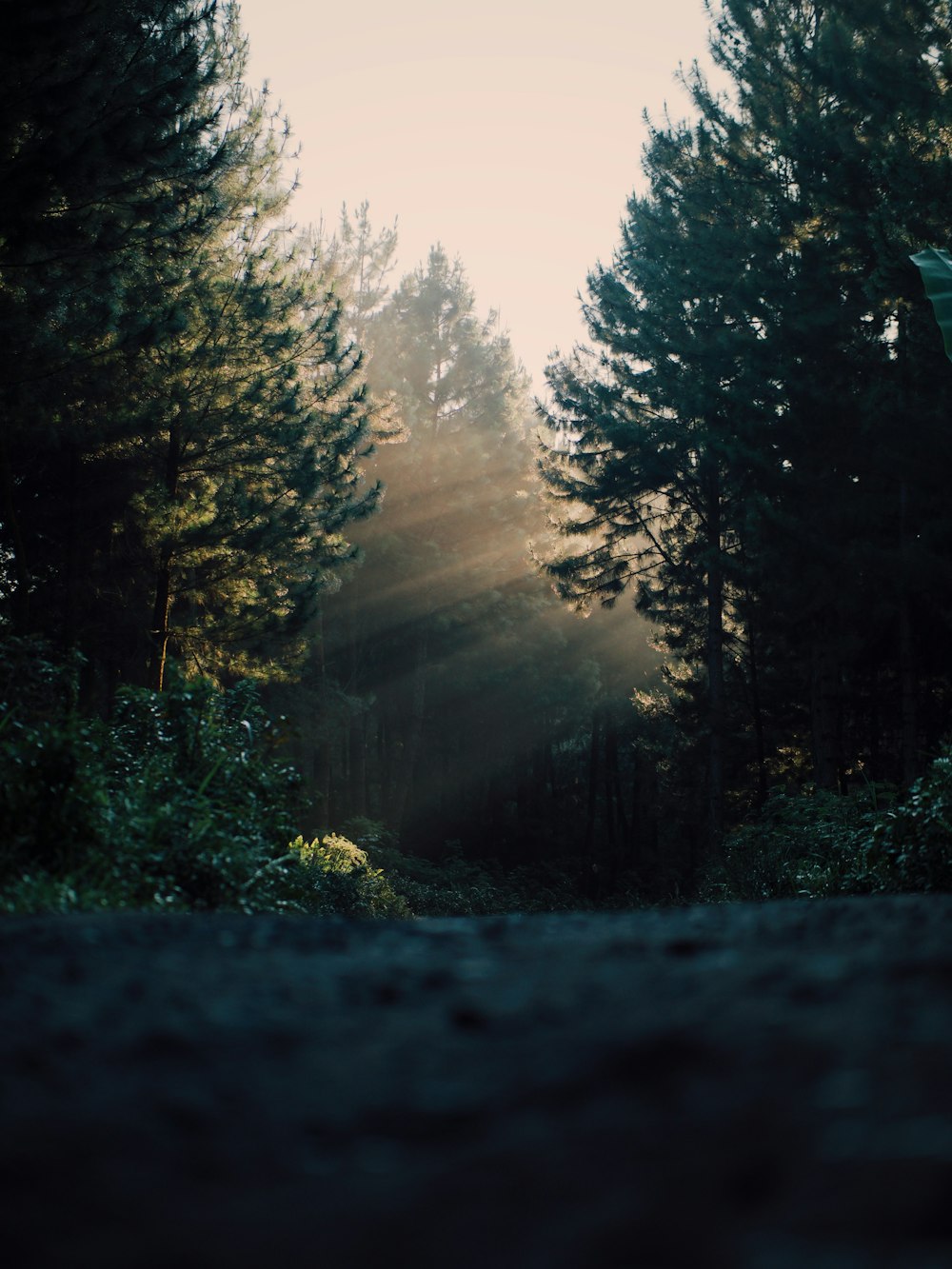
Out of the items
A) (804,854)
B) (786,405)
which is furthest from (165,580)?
(804,854)

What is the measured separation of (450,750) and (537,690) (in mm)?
4796

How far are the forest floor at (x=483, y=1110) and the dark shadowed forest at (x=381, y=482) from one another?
8.12 ft

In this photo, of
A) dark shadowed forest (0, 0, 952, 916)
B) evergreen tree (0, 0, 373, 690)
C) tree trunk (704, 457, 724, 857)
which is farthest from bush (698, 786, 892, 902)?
evergreen tree (0, 0, 373, 690)

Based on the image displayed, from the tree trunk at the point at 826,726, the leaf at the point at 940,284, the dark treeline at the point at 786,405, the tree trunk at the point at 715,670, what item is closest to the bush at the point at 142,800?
the leaf at the point at 940,284

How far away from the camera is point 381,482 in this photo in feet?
81.3

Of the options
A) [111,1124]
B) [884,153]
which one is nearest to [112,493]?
[884,153]

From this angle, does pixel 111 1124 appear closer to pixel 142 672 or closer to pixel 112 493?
pixel 112 493

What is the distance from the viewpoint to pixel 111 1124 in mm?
1824

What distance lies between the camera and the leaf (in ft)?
35.6

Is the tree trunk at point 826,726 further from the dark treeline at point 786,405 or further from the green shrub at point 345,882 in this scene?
the green shrub at point 345,882

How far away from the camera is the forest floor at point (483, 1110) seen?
137 centimetres

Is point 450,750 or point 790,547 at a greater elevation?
point 790,547

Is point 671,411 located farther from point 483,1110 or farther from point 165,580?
point 483,1110

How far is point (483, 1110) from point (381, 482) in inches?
920
